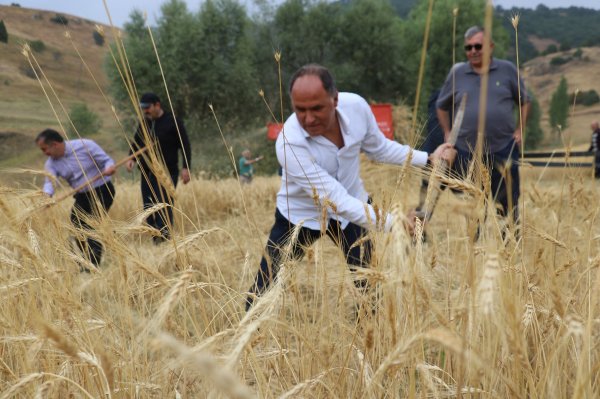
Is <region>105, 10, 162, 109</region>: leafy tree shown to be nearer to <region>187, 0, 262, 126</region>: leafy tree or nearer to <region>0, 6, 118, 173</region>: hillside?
<region>0, 6, 118, 173</region>: hillside

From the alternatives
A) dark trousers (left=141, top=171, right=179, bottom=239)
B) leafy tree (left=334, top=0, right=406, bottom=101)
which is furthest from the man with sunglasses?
leafy tree (left=334, top=0, right=406, bottom=101)

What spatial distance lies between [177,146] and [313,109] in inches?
128

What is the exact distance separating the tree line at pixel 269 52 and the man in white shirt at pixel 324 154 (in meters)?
21.0

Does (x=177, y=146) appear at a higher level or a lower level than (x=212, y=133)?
higher

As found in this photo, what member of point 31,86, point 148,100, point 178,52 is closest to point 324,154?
point 148,100

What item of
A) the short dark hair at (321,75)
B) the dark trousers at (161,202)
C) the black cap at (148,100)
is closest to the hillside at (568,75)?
the black cap at (148,100)

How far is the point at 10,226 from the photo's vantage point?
140 centimetres

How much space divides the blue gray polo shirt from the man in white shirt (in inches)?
47.0

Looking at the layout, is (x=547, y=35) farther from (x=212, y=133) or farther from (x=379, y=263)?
(x=379, y=263)

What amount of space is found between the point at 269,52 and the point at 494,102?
24975mm

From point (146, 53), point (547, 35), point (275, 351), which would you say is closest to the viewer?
point (275, 351)

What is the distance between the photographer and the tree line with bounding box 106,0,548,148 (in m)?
23.5

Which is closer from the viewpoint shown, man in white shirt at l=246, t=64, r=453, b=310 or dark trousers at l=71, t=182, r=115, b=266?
dark trousers at l=71, t=182, r=115, b=266

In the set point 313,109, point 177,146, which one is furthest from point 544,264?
point 177,146
